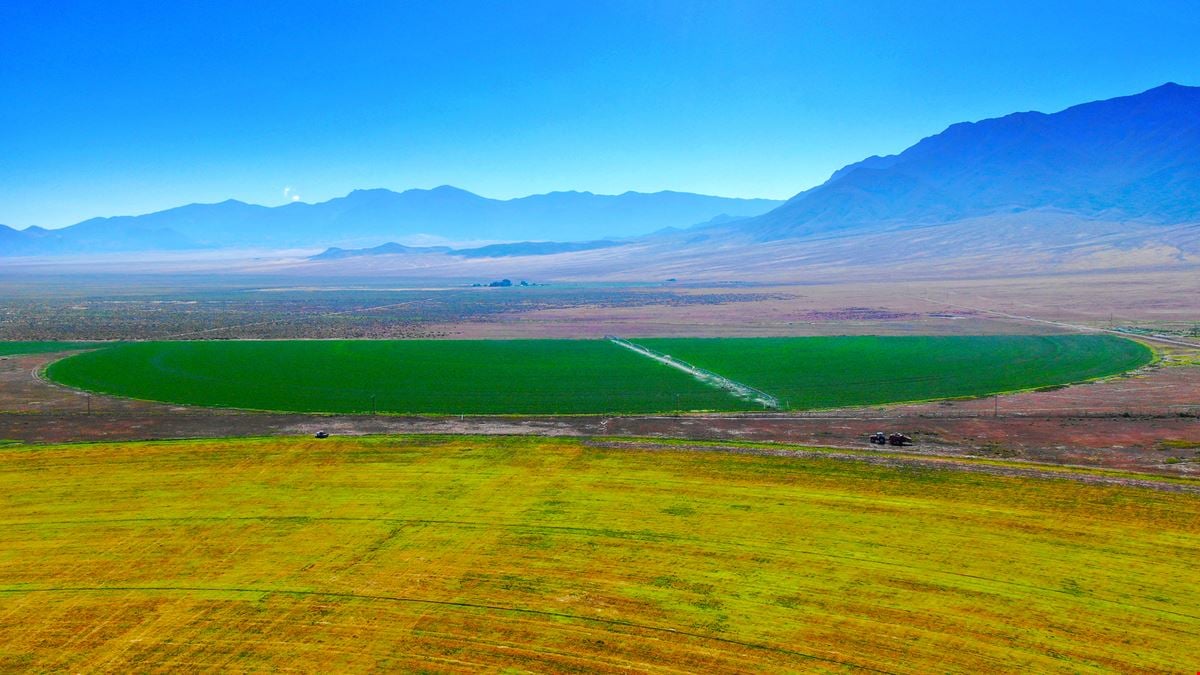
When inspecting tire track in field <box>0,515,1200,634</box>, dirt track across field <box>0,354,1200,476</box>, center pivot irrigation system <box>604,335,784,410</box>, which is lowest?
tire track in field <box>0,515,1200,634</box>

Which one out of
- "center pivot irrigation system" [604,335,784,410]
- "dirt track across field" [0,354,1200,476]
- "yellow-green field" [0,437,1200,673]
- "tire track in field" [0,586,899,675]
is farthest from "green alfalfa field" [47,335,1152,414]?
"tire track in field" [0,586,899,675]

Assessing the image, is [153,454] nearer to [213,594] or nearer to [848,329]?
[213,594]

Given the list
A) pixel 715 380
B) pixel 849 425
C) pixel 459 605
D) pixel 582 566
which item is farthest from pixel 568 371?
pixel 459 605

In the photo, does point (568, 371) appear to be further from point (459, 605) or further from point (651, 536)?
point (459, 605)

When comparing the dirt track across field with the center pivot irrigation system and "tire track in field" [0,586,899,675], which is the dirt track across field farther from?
"tire track in field" [0,586,899,675]

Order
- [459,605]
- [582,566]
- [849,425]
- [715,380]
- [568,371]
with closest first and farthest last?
1. [459,605]
2. [582,566]
3. [849,425]
4. [715,380]
5. [568,371]
